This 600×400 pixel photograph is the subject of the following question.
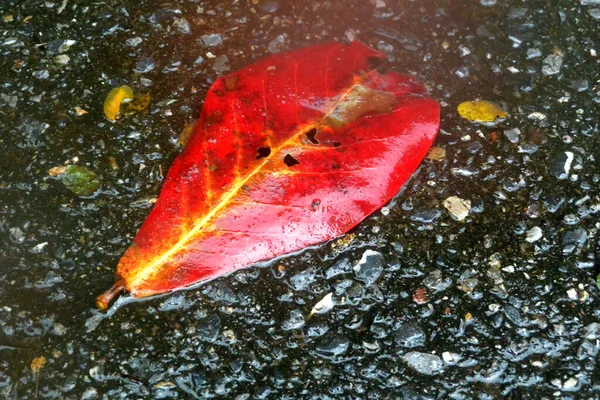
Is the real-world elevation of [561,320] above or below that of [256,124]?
below

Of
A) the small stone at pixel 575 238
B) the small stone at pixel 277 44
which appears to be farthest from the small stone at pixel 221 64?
the small stone at pixel 575 238

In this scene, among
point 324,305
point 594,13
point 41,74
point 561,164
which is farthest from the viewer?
point 594,13

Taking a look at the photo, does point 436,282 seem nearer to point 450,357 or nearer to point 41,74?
point 450,357

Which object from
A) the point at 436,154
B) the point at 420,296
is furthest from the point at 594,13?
the point at 420,296

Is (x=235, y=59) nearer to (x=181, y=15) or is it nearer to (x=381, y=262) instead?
(x=181, y=15)

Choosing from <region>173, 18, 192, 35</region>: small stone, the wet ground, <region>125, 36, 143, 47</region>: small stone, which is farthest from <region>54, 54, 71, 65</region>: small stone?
<region>173, 18, 192, 35</region>: small stone

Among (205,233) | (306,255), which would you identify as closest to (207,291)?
(205,233)
